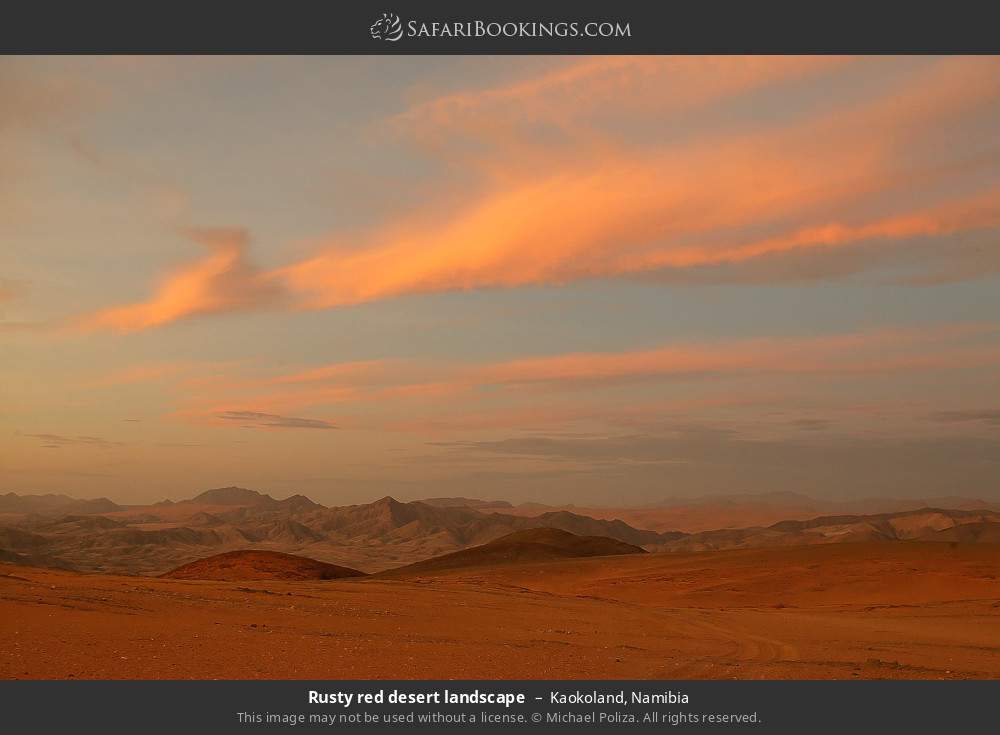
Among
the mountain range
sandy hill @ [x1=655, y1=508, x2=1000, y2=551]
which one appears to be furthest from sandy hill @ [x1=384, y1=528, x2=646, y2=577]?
sandy hill @ [x1=655, y1=508, x2=1000, y2=551]

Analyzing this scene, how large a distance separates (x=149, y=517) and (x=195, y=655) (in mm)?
175243

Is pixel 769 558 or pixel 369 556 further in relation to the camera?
pixel 369 556

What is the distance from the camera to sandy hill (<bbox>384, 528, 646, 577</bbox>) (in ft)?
180

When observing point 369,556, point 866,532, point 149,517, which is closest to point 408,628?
point 369,556

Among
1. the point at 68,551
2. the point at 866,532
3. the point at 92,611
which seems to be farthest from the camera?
A: the point at 866,532

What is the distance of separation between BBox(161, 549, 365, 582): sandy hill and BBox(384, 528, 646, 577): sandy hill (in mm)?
6178

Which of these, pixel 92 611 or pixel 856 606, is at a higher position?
pixel 92 611

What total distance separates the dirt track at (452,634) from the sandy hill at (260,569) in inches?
699

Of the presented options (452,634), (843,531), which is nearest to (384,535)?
(843,531)

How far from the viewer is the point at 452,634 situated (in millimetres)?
16656

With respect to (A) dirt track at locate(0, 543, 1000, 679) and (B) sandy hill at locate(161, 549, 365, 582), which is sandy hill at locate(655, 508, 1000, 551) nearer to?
A: (B) sandy hill at locate(161, 549, 365, 582)

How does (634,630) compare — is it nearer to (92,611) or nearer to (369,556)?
(92,611)

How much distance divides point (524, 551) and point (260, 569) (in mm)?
21304

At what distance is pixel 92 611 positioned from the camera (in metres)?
15.2
